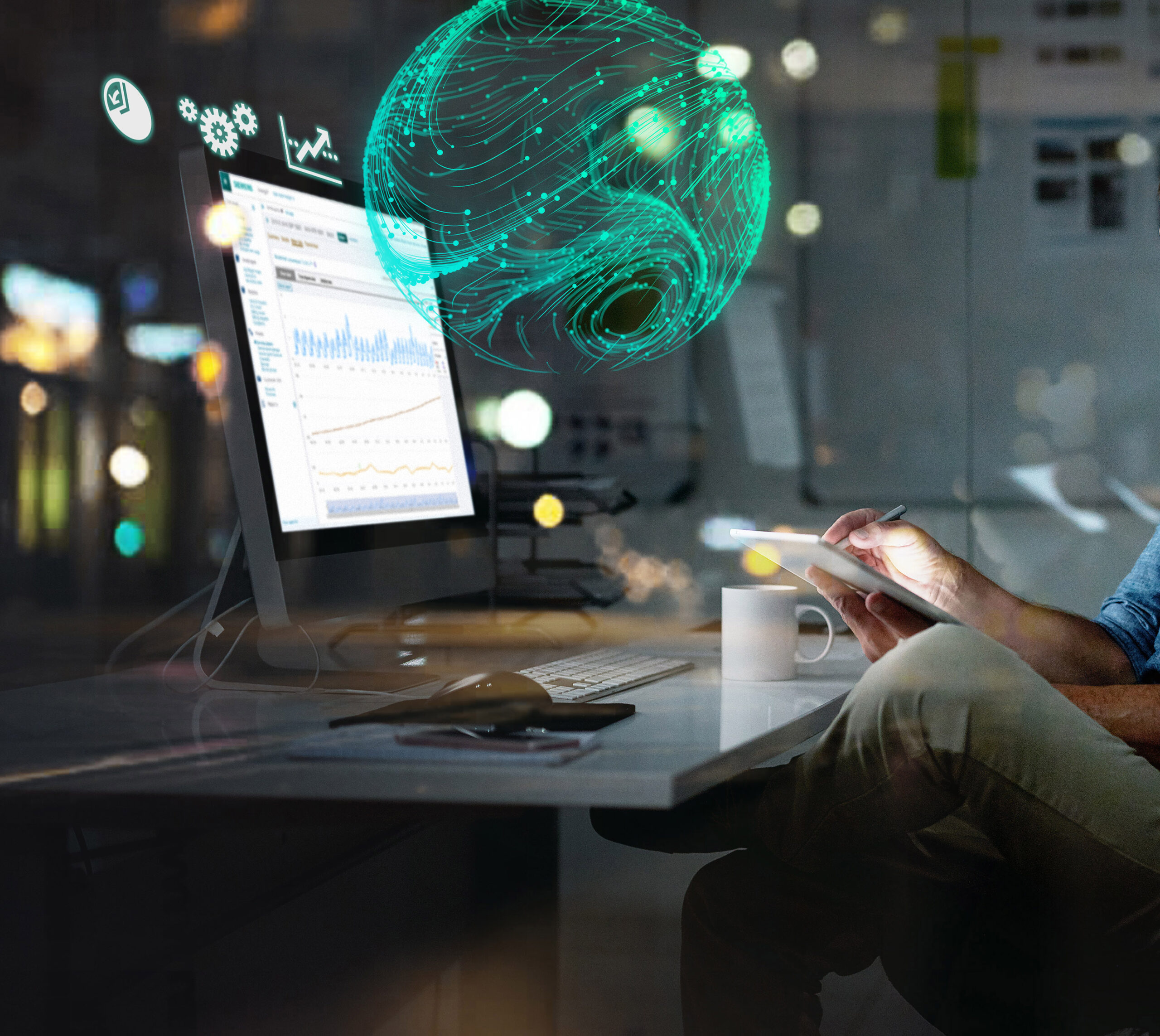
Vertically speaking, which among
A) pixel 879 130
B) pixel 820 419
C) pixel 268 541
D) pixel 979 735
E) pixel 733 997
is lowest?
pixel 733 997

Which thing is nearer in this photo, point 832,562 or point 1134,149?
point 832,562

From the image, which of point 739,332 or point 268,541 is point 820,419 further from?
point 268,541

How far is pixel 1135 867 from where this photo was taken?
0.77 meters

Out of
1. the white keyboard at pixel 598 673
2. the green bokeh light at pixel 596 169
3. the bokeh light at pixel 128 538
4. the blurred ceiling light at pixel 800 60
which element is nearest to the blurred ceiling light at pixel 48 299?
the bokeh light at pixel 128 538

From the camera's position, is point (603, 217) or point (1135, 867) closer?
point (1135, 867)

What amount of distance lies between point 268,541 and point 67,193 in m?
0.62

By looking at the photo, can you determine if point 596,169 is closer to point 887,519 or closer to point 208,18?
point 208,18

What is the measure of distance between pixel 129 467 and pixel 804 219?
4.99 ft

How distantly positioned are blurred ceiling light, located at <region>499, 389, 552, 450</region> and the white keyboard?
122cm

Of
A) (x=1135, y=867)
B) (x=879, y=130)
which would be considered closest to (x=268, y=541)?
(x=1135, y=867)

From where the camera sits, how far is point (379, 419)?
1071 millimetres

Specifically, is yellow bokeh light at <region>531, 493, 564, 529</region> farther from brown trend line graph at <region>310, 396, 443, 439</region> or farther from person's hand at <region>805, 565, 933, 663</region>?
person's hand at <region>805, 565, 933, 663</region>

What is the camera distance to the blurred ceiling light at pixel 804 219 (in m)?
2.16

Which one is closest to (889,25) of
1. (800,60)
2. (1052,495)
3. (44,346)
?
(800,60)
